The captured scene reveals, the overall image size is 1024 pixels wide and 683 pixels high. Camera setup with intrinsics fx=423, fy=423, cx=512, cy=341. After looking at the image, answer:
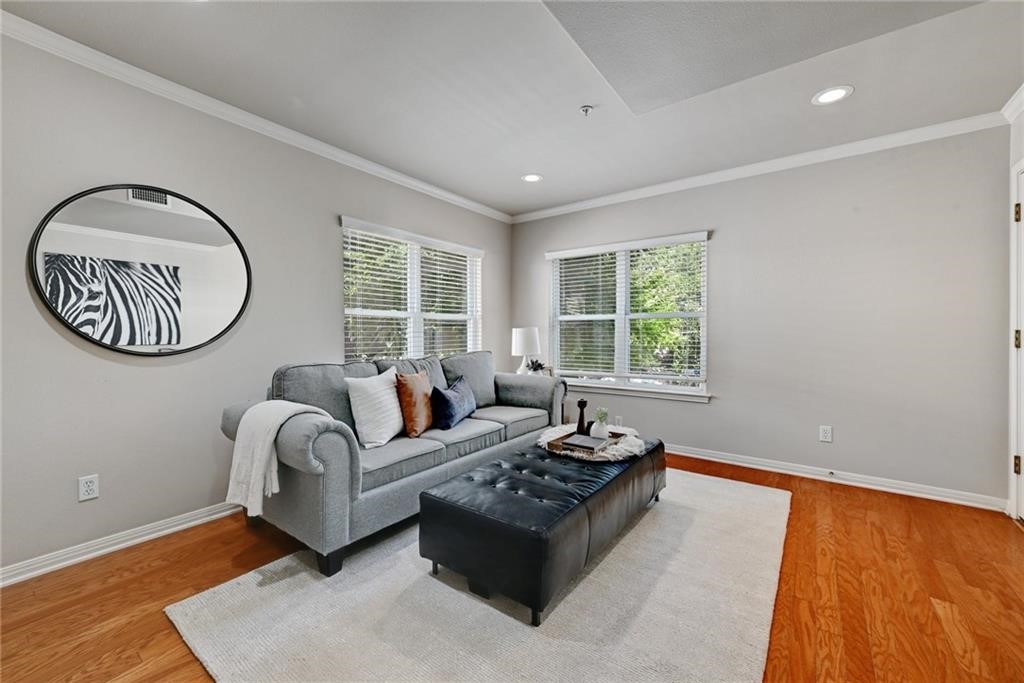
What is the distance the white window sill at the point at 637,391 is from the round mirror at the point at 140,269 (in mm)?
2992

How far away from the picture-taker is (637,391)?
13.7 feet

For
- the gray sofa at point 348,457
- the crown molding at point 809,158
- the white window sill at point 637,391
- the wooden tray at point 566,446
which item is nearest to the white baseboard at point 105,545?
the gray sofa at point 348,457

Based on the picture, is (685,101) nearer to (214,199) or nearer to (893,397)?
(893,397)

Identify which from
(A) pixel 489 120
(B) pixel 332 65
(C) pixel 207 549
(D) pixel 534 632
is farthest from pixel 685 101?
(C) pixel 207 549

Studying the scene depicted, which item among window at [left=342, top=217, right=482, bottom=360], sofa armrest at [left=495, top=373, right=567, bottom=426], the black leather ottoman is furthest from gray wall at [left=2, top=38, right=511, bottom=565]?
the black leather ottoman

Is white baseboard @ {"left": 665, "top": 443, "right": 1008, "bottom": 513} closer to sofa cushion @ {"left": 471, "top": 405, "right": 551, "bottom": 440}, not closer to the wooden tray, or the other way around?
sofa cushion @ {"left": 471, "top": 405, "right": 551, "bottom": 440}

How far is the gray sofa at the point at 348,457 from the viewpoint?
1939 mm

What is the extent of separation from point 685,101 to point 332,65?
2008 millimetres

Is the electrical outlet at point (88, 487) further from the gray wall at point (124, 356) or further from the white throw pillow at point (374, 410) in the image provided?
the white throw pillow at point (374, 410)

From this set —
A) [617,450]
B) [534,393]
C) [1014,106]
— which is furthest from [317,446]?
[1014,106]

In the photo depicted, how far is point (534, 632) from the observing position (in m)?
1.62

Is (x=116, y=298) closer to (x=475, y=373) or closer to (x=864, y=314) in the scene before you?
(x=475, y=373)

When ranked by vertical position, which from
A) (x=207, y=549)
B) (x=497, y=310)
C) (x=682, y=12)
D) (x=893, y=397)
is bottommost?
(x=207, y=549)

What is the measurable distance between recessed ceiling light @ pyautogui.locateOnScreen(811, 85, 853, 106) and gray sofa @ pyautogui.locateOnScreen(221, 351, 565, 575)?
278 cm
